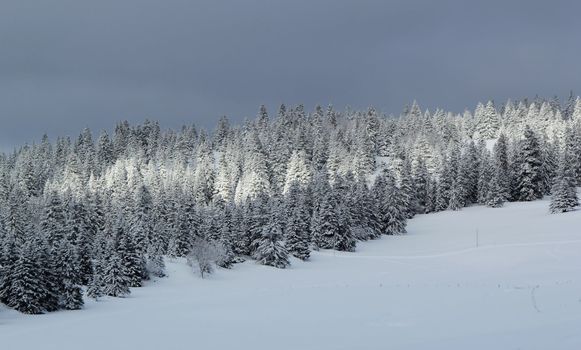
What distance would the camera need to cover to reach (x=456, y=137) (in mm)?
159250

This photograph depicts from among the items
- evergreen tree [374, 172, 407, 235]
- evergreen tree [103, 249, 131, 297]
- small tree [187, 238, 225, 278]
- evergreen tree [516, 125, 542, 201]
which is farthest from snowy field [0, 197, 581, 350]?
evergreen tree [516, 125, 542, 201]

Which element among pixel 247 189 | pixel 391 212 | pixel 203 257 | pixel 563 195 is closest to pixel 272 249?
pixel 203 257

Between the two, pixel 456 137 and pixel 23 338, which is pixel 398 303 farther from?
pixel 456 137

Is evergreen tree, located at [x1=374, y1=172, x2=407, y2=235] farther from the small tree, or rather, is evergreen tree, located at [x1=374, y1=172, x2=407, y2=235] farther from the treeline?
the small tree

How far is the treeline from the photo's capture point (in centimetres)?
4891

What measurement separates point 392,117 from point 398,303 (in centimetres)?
15776

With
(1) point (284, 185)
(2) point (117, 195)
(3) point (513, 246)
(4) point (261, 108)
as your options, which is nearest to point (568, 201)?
(3) point (513, 246)

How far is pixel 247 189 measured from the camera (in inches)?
4476

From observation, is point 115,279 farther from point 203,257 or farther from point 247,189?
point 247,189

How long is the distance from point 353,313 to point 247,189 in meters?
90.0

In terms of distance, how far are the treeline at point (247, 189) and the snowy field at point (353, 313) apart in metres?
4.45

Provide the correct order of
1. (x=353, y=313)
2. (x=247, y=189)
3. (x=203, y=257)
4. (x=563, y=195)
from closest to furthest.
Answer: (x=353, y=313) < (x=203, y=257) < (x=563, y=195) < (x=247, y=189)

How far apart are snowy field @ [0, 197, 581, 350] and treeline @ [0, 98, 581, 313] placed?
14.6 feet

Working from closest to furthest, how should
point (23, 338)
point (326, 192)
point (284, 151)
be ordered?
point (23, 338)
point (326, 192)
point (284, 151)
